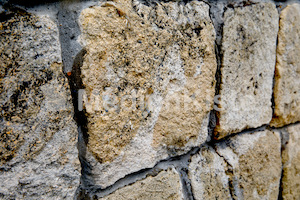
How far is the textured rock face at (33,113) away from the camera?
0.38m

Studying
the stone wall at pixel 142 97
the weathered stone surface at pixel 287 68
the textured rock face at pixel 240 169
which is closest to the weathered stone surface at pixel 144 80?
the stone wall at pixel 142 97

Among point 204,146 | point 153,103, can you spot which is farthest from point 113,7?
point 204,146

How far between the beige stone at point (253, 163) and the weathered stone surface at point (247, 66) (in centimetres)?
6

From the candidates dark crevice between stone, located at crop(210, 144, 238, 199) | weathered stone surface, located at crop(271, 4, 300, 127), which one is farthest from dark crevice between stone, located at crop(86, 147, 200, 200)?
weathered stone surface, located at crop(271, 4, 300, 127)

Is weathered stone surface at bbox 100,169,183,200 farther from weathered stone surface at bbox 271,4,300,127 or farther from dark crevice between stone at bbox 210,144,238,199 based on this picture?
Result: weathered stone surface at bbox 271,4,300,127

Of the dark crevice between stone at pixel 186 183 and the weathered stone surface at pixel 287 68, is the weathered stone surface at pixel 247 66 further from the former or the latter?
the dark crevice between stone at pixel 186 183

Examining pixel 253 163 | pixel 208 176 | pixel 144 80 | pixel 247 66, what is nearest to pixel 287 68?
pixel 247 66

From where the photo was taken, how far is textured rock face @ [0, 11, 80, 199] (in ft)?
1.25

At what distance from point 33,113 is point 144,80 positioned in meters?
0.25

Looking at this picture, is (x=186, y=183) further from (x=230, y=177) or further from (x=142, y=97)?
(x=142, y=97)

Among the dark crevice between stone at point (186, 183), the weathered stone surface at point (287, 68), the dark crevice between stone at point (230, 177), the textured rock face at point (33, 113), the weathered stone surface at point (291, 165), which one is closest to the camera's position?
the textured rock face at point (33, 113)

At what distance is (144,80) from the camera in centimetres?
55

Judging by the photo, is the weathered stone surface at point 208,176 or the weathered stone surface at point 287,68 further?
the weathered stone surface at point 287,68

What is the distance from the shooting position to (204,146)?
2.52 feet
